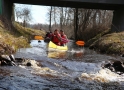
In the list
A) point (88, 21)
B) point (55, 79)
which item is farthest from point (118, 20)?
point (55, 79)

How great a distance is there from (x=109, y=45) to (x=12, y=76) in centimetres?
1139

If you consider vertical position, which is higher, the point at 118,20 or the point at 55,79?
the point at 55,79

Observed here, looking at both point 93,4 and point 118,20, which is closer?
point 93,4

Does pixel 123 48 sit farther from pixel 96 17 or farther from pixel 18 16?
pixel 18 16

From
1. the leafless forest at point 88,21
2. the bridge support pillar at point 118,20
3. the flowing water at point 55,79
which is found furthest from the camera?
the leafless forest at point 88,21

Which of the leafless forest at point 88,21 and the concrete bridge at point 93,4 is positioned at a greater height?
the concrete bridge at point 93,4

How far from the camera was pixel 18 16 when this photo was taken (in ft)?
165

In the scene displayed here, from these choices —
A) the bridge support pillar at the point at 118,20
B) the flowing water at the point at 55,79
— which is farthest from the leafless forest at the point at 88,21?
the flowing water at the point at 55,79

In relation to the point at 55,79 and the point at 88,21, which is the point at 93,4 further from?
the point at 55,79

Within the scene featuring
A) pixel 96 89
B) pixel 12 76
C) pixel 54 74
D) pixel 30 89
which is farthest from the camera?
pixel 54 74

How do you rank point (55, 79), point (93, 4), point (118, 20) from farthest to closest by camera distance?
1. point (118, 20)
2. point (93, 4)
3. point (55, 79)

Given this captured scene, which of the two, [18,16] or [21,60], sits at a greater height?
[21,60]

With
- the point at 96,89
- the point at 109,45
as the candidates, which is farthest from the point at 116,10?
the point at 96,89

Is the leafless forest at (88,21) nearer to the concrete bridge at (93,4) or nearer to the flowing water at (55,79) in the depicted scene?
the concrete bridge at (93,4)
